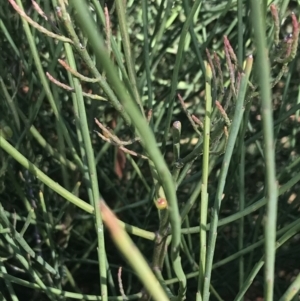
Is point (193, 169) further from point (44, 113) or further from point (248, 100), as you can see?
point (248, 100)

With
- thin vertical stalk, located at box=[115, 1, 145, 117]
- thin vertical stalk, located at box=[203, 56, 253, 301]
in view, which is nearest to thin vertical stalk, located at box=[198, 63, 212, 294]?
thin vertical stalk, located at box=[203, 56, 253, 301]

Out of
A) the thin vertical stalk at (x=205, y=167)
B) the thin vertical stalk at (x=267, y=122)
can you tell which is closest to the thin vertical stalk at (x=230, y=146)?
the thin vertical stalk at (x=205, y=167)

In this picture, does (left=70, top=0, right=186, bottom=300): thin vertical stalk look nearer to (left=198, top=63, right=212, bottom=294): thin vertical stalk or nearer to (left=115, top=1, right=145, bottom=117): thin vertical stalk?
(left=198, top=63, right=212, bottom=294): thin vertical stalk

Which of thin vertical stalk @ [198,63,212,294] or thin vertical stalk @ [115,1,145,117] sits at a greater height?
thin vertical stalk @ [115,1,145,117]

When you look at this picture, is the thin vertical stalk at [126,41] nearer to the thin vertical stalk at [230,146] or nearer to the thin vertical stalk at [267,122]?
the thin vertical stalk at [230,146]

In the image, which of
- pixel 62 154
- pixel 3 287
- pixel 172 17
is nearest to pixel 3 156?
pixel 62 154

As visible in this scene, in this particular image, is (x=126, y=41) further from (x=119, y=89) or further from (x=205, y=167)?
(x=119, y=89)

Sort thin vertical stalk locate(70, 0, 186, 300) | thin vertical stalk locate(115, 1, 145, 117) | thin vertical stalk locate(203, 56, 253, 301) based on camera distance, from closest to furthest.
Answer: thin vertical stalk locate(70, 0, 186, 300)
thin vertical stalk locate(203, 56, 253, 301)
thin vertical stalk locate(115, 1, 145, 117)

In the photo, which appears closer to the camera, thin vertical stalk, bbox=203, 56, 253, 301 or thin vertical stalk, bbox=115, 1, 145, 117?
thin vertical stalk, bbox=203, 56, 253, 301
